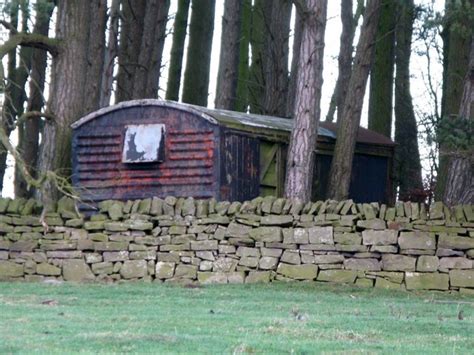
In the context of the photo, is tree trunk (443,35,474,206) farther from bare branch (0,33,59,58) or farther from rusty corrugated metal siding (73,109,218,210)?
bare branch (0,33,59,58)

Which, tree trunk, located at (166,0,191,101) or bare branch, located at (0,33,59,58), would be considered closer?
bare branch, located at (0,33,59,58)

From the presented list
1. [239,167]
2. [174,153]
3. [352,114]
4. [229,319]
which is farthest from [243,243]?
[229,319]

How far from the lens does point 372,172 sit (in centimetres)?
2534

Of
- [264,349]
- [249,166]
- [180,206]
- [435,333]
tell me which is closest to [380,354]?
[264,349]

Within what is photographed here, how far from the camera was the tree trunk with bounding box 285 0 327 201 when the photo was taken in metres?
21.6

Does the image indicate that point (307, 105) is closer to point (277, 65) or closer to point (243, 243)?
point (243, 243)

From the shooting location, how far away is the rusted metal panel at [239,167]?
21.3 meters

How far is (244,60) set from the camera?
122 ft

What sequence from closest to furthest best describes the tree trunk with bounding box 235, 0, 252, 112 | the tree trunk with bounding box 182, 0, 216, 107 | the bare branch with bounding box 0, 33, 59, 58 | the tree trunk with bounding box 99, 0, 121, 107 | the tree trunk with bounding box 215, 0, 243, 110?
the bare branch with bounding box 0, 33, 59, 58
the tree trunk with bounding box 99, 0, 121, 107
the tree trunk with bounding box 215, 0, 243, 110
the tree trunk with bounding box 182, 0, 216, 107
the tree trunk with bounding box 235, 0, 252, 112

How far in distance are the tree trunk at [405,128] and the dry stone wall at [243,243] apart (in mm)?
9175

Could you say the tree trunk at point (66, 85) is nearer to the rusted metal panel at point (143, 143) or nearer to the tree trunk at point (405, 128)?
the rusted metal panel at point (143, 143)

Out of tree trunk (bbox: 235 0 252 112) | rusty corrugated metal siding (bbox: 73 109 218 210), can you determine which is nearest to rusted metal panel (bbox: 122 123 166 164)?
rusty corrugated metal siding (bbox: 73 109 218 210)

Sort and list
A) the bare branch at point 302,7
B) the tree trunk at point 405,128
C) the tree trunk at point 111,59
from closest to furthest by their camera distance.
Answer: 1. the bare branch at point 302,7
2. the tree trunk at point 111,59
3. the tree trunk at point 405,128

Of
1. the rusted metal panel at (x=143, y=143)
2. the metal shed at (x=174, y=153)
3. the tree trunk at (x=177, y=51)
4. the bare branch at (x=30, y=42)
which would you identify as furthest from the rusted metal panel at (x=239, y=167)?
the tree trunk at (x=177, y=51)
